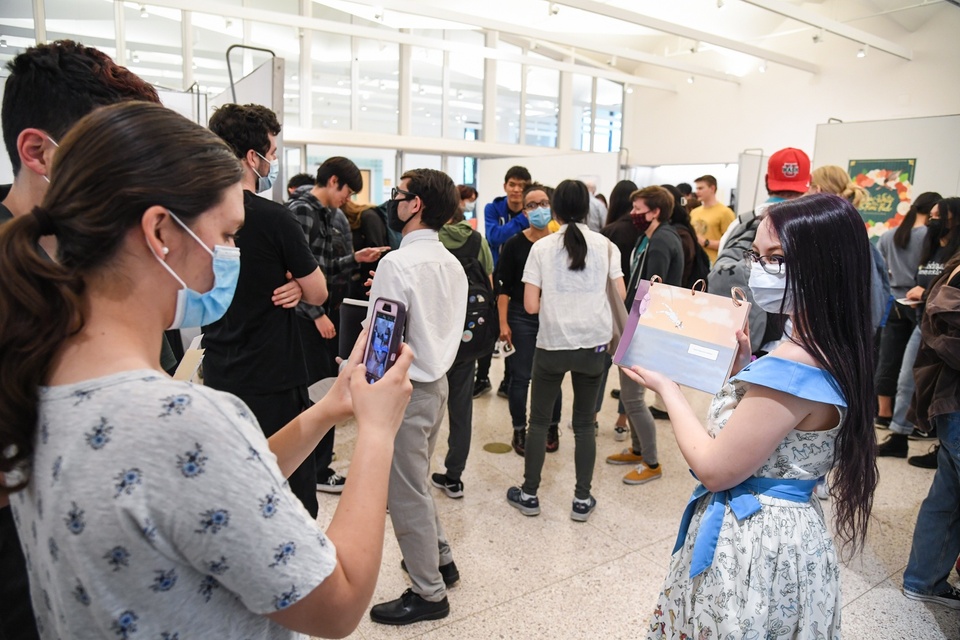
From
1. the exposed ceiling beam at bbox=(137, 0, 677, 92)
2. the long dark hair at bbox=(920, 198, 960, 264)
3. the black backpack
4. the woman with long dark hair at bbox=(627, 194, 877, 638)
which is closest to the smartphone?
the woman with long dark hair at bbox=(627, 194, 877, 638)

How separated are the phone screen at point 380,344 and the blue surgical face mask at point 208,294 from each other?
29cm

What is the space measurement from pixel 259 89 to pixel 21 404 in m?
2.83

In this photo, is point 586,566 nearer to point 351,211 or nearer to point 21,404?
point 21,404

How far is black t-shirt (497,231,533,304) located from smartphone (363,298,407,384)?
91.9 inches

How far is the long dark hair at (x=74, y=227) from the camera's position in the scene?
0.63 m

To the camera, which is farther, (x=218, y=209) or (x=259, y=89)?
(x=259, y=89)

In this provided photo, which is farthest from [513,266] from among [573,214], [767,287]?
[767,287]

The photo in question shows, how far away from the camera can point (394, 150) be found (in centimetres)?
1041

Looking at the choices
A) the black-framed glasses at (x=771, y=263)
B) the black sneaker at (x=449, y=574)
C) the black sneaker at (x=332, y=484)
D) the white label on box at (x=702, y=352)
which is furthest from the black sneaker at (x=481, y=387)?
the black-framed glasses at (x=771, y=263)

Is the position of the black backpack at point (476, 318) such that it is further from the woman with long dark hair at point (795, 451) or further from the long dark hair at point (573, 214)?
the woman with long dark hair at point (795, 451)

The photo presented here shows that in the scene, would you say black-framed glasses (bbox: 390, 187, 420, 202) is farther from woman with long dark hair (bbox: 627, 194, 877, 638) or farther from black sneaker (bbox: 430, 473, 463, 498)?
black sneaker (bbox: 430, 473, 463, 498)

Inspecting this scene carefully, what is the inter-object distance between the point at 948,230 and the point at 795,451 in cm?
343

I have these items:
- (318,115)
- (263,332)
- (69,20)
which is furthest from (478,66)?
(263,332)

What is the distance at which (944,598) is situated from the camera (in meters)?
2.37
